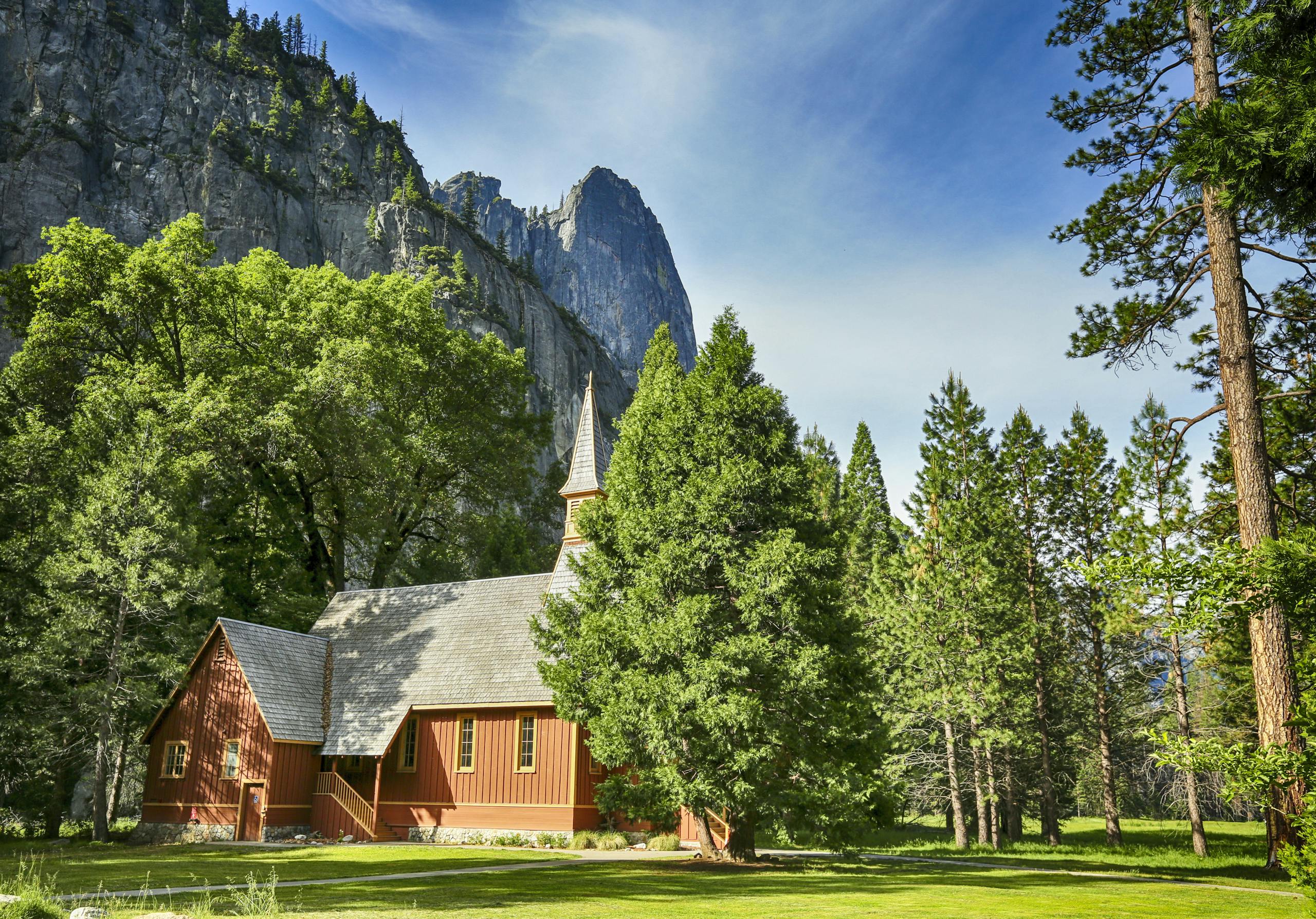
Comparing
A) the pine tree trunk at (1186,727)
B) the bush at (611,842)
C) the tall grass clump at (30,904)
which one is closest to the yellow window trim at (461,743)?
the bush at (611,842)

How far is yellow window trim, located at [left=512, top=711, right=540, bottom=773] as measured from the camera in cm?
2628

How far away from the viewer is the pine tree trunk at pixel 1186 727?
28125mm

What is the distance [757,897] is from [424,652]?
1828 centimetres

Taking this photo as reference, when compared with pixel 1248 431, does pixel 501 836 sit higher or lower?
lower

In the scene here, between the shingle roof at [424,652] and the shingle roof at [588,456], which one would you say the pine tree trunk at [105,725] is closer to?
the shingle roof at [424,652]

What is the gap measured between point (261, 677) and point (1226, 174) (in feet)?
88.5

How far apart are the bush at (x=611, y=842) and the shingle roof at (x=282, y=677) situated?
30.8 feet

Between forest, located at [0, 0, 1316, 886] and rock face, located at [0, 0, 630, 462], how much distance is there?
36.6 meters

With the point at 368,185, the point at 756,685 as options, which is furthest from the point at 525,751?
the point at 368,185

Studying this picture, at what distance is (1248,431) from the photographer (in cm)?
1243

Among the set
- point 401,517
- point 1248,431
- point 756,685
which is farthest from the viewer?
point 401,517

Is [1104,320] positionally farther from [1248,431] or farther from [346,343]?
[346,343]

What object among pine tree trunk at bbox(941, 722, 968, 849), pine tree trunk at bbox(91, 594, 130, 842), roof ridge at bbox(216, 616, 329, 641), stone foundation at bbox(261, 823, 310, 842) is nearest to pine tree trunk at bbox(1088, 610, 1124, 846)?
pine tree trunk at bbox(941, 722, 968, 849)

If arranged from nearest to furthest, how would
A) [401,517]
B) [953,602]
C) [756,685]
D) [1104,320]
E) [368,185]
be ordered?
[1104,320] < [756,685] < [953,602] < [401,517] < [368,185]
